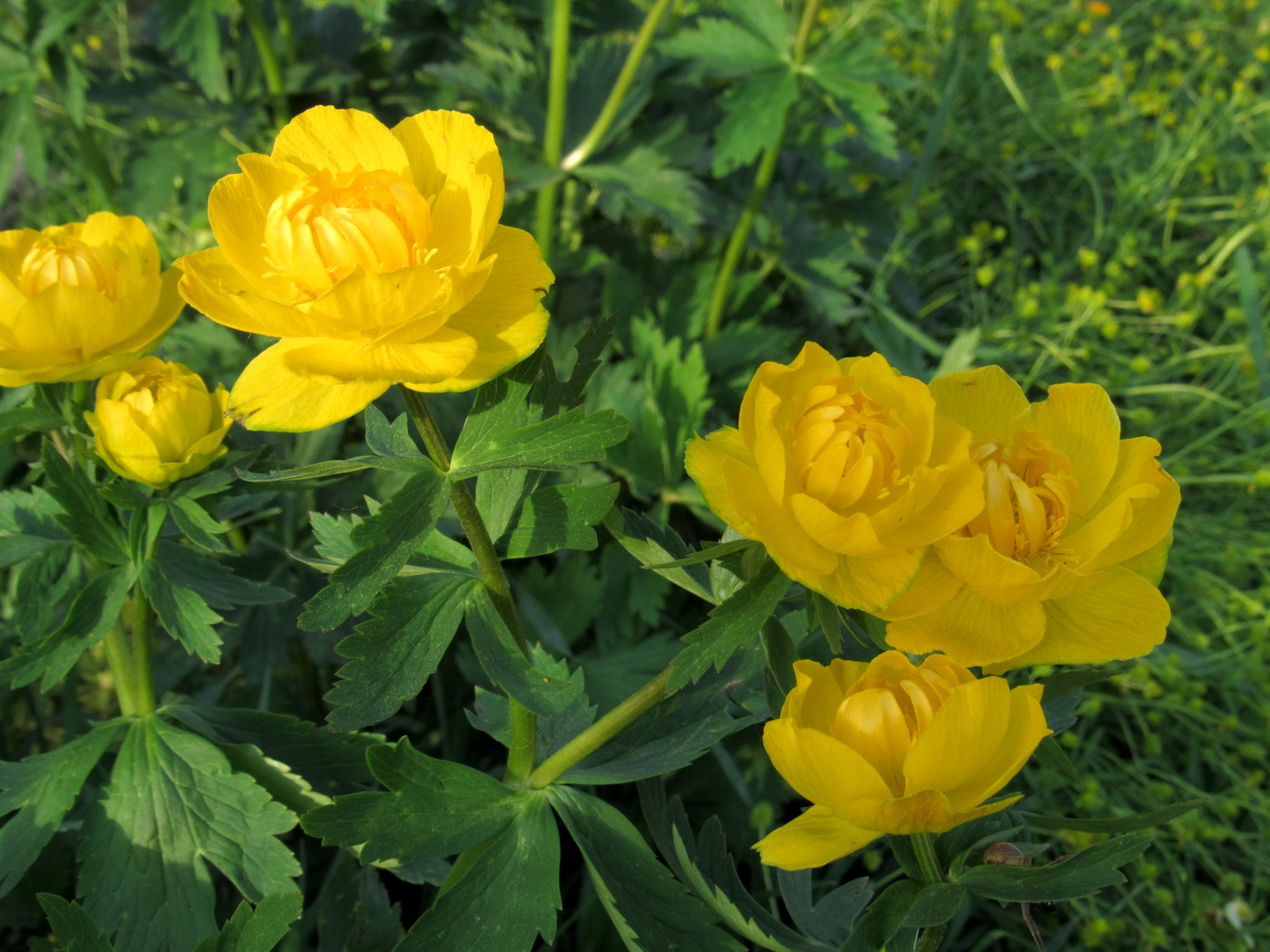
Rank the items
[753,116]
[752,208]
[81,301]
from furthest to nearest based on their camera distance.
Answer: [752,208], [753,116], [81,301]

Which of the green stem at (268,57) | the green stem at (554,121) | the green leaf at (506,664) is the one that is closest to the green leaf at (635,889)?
the green leaf at (506,664)

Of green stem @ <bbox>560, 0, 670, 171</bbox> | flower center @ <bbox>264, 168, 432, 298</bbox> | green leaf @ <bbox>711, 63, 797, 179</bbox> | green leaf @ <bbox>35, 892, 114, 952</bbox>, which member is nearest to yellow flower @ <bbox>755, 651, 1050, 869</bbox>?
flower center @ <bbox>264, 168, 432, 298</bbox>

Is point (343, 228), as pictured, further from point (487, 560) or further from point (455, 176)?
point (487, 560)

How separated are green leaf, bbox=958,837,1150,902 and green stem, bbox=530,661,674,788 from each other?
0.97ft

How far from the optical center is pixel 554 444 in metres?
0.85

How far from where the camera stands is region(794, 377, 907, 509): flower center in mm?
730

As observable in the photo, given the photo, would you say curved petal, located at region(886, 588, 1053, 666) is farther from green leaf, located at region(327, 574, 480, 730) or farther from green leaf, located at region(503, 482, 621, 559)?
green leaf, located at region(327, 574, 480, 730)

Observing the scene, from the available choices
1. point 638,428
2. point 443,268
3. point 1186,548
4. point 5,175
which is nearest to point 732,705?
point 443,268

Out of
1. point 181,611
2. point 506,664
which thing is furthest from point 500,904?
point 181,611

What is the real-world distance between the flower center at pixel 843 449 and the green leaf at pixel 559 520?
0.20 metres

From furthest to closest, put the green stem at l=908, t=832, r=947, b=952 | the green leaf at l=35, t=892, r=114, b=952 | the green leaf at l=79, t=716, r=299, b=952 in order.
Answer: the green leaf at l=79, t=716, r=299, b=952
the green leaf at l=35, t=892, r=114, b=952
the green stem at l=908, t=832, r=947, b=952

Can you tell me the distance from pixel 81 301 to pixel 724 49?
1.49 meters

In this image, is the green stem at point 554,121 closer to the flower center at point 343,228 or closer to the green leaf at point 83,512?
the green leaf at point 83,512

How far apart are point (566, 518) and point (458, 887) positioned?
363 mm
